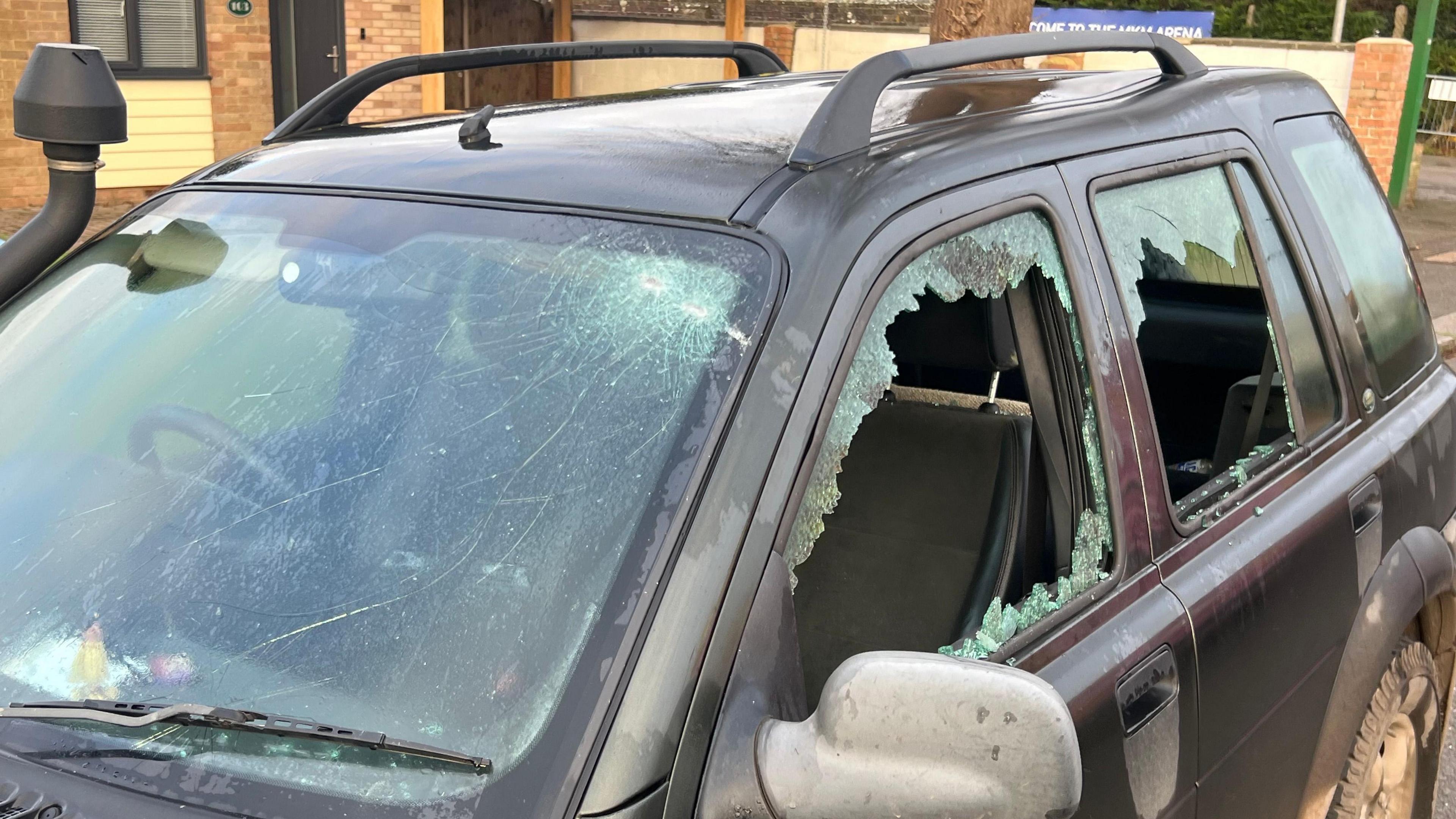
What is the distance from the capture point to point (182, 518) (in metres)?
1.59

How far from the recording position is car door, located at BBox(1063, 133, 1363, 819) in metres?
1.97

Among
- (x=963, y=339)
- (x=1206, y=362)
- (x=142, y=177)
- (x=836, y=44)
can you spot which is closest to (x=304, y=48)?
(x=142, y=177)

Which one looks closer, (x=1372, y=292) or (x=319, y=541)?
(x=319, y=541)

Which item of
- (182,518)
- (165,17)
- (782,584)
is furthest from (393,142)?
(165,17)

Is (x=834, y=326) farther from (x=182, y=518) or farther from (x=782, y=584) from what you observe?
(x=182, y=518)

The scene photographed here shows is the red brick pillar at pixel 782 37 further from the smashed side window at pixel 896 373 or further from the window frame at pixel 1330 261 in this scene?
the smashed side window at pixel 896 373

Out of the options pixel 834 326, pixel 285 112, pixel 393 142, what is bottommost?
pixel 285 112

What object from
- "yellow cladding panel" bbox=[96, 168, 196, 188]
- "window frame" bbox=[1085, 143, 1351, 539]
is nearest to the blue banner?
"yellow cladding panel" bbox=[96, 168, 196, 188]

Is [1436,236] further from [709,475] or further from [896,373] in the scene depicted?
[709,475]

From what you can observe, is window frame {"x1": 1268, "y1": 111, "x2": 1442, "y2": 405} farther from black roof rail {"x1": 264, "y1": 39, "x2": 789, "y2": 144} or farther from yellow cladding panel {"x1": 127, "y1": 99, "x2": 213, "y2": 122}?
yellow cladding panel {"x1": 127, "y1": 99, "x2": 213, "y2": 122}

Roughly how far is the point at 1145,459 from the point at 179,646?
1.31 m

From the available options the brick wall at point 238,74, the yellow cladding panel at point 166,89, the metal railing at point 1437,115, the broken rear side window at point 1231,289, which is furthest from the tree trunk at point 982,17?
the metal railing at point 1437,115

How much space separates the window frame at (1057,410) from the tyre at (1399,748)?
983 millimetres

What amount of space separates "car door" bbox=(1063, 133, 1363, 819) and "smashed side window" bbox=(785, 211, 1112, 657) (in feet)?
0.31
